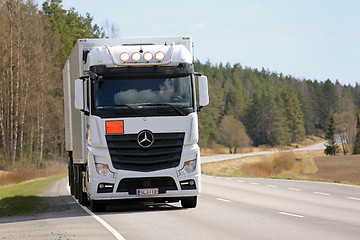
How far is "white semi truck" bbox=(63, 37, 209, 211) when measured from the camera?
14875 millimetres

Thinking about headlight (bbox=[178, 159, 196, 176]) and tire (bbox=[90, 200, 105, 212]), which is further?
tire (bbox=[90, 200, 105, 212])

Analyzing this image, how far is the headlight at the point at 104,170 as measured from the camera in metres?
14.9

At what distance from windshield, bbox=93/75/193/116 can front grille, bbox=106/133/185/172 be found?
55cm

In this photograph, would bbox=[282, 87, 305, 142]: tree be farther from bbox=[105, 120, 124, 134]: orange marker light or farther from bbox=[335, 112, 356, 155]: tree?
bbox=[105, 120, 124, 134]: orange marker light

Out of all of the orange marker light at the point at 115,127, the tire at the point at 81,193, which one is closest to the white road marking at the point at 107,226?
the tire at the point at 81,193

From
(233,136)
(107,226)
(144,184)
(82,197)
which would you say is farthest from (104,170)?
(233,136)

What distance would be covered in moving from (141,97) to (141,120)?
521 millimetres

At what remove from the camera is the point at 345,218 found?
14.0m

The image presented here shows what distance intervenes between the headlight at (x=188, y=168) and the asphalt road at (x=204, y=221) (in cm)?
93

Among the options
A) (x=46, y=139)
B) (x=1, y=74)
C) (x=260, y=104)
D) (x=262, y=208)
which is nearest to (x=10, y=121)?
(x=1, y=74)

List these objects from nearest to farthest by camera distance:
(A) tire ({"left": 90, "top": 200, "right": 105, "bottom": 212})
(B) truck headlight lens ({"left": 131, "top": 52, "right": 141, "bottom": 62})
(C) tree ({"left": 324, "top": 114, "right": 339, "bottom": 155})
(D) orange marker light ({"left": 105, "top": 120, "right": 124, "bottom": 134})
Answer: (D) orange marker light ({"left": 105, "top": 120, "right": 124, "bottom": 134}) < (B) truck headlight lens ({"left": 131, "top": 52, "right": 141, "bottom": 62}) < (A) tire ({"left": 90, "top": 200, "right": 105, "bottom": 212}) < (C) tree ({"left": 324, "top": 114, "right": 339, "bottom": 155})

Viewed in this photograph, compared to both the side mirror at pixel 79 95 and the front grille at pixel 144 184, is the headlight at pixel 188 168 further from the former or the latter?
the side mirror at pixel 79 95

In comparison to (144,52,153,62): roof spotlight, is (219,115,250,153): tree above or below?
below

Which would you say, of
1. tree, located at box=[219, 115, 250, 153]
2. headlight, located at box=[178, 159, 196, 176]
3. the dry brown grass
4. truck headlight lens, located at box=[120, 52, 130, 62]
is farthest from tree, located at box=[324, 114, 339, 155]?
truck headlight lens, located at box=[120, 52, 130, 62]
